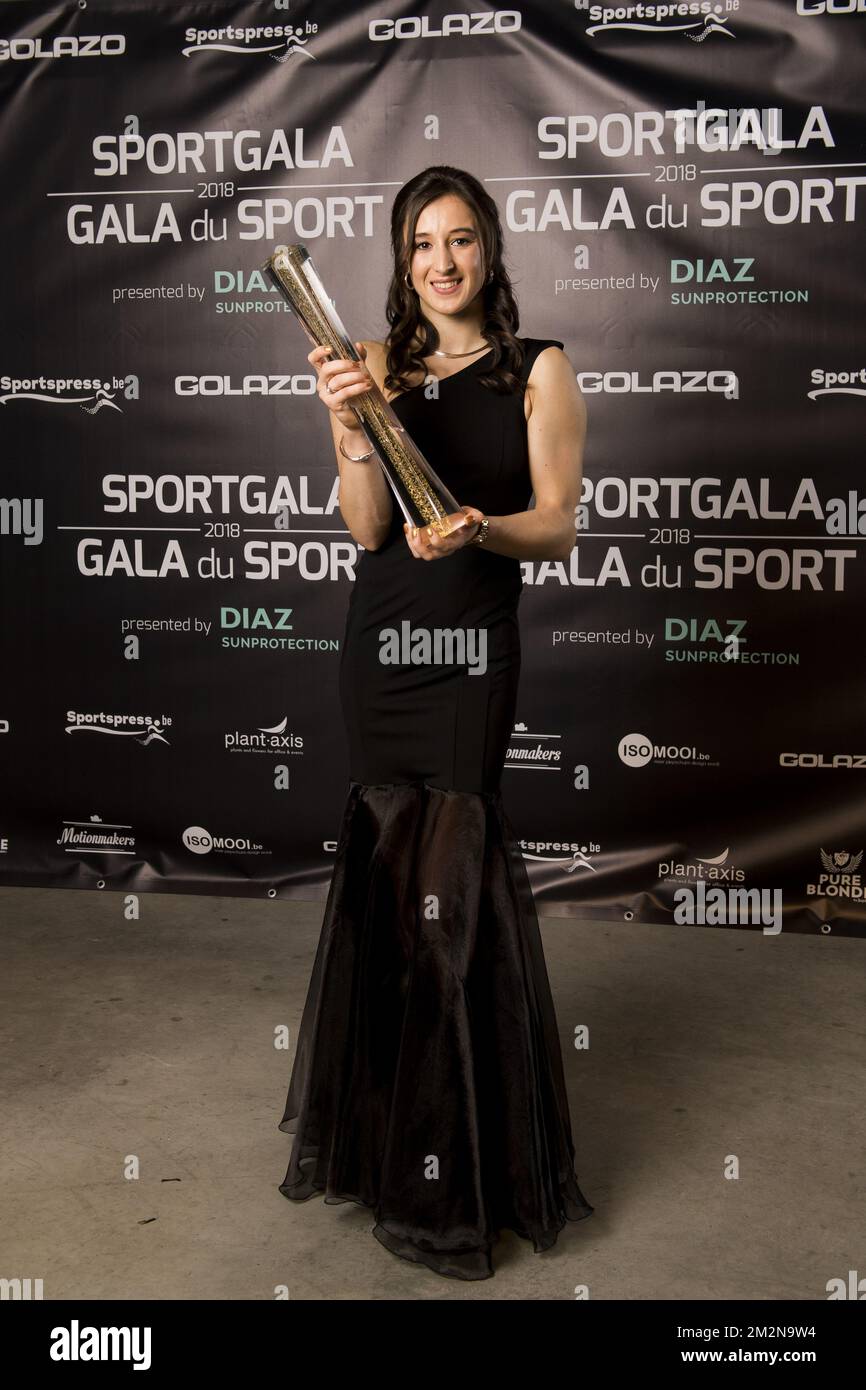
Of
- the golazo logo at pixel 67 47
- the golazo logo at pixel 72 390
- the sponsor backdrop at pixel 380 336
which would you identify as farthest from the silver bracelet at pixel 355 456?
the golazo logo at pixel 67 47

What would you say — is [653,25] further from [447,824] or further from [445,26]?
[447,824]

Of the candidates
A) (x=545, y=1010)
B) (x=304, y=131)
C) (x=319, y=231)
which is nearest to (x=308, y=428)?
(x=319, y=231)

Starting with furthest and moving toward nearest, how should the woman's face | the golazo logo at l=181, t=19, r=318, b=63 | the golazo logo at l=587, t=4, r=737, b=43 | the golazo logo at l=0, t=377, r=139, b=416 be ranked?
1. the golazo logo at l=0, t=377, r=139, b=416
2. the golazo logo at l=181, t=19, r=318, b=63
3. the golazo logo at l=587, t=4, r=737, b=43
4. the woman's face

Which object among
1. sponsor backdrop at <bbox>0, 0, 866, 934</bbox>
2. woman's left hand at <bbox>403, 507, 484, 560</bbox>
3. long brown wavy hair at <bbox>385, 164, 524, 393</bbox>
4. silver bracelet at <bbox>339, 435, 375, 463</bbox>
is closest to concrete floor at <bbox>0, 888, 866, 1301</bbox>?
sponsor backdrop at <bbox>0, 0, 866, 934</bbox>

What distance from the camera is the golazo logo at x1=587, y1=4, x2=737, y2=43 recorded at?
396 cm

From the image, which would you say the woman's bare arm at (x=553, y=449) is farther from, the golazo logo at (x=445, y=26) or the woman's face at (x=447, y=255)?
the golazo logo at (x=445, y=26)

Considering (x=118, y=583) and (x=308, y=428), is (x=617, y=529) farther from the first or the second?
(x=118, y=583)

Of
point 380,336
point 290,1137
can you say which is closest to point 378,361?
point 290,1137

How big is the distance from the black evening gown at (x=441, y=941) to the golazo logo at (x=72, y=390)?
86.9 inches

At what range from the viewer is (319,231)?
427 centimetres

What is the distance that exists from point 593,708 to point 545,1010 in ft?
6.03

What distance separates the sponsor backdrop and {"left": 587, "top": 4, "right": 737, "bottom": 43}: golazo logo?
0.5 inches

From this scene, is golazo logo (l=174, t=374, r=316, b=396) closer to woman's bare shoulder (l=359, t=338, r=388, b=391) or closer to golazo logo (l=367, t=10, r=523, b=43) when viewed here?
golazo logo (l=367, t=10, r=523, b=43)

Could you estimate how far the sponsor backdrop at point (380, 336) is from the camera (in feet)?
13.2
